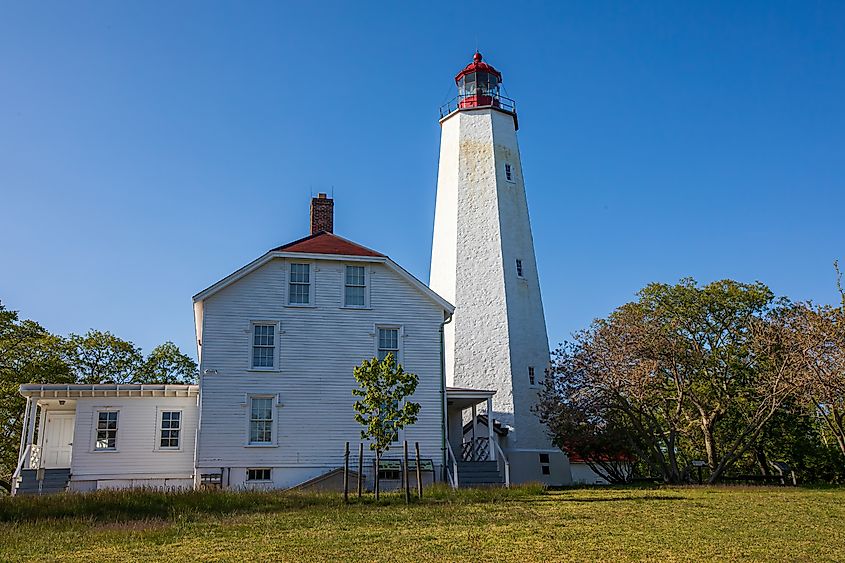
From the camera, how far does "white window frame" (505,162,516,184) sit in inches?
1240

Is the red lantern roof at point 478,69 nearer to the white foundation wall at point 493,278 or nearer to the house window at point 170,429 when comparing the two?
the white foundation wall at point 493,278

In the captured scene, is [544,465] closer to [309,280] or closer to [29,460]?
[309,280]

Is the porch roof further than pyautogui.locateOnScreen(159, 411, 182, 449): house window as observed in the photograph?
No

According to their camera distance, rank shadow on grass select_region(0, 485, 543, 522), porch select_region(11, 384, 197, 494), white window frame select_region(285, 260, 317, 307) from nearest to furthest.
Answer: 1. shadow on grass select_region(0, 485, 543, 522)
2. porch select_region(11, 384, 197, 494)
3. white window frame select_region(285, 260, 317, 307)

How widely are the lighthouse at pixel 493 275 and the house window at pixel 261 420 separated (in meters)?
8.12

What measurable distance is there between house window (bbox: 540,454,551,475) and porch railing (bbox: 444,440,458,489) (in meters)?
5.29

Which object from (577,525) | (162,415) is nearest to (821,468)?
(577,525)

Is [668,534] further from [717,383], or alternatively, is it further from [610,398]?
[717,383]

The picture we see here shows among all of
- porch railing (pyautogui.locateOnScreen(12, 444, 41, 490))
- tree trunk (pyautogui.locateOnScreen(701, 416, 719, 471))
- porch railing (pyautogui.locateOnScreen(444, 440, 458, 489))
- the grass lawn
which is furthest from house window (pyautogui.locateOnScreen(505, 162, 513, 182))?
porch railing (pyautogui.locateOnScreen(12, 444, 41, 490))

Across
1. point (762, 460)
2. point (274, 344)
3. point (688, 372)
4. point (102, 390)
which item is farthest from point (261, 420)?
point (762, 460)

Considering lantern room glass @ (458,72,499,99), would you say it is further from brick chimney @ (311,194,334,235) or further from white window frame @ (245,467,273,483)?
white window frame @ (245,467,273,483)

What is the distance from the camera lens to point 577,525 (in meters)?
13.2

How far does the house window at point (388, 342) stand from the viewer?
960 inches

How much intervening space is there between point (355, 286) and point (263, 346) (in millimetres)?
3339
